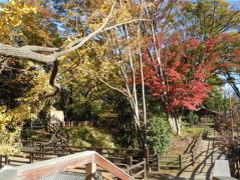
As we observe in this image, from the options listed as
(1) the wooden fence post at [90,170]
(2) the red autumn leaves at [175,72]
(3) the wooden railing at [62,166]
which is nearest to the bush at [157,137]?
(2) the red autumn leaves at [175,72]

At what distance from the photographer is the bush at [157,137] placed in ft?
58.0

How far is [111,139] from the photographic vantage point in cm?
2234

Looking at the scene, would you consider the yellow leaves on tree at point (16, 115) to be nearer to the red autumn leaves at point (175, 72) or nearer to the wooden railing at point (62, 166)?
the wooden railing at point (62, 166)

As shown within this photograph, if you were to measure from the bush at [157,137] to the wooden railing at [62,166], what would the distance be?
1423 centimetres

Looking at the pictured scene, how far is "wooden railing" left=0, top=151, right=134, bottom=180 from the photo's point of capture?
7.23ft

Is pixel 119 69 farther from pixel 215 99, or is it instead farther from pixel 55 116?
pixel 215 99

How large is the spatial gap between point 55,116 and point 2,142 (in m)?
20.6

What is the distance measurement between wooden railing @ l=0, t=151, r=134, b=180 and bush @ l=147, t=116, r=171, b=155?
14231mm

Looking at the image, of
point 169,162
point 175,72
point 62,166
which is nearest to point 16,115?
point 62,166

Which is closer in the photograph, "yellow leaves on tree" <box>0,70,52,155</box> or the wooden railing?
the wooden railing

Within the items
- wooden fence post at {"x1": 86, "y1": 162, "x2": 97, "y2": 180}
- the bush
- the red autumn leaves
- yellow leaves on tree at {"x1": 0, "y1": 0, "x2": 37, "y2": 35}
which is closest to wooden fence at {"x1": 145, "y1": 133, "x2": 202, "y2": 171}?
the bush

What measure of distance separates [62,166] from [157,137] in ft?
50.3

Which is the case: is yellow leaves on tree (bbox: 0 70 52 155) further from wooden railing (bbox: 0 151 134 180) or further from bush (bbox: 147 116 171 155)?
bush (bbox: 147 116 171 155)

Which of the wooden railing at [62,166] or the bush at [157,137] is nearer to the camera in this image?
the wooden railing at [62,166]
